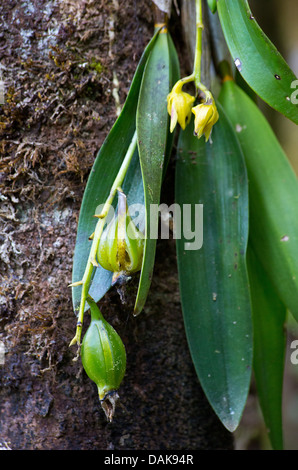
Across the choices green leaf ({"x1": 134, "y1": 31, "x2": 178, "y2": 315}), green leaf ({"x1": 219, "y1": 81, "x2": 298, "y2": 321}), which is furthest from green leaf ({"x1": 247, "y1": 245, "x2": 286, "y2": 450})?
green leaf ({"x1": 134, "y1": 31, "x2": 178, "y2": 315})

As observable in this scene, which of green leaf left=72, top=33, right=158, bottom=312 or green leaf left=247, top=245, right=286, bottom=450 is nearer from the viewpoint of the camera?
green leaf left=72, top=33, right=158, bottom=312

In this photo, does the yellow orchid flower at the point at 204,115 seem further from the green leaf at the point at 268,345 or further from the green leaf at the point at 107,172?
the green leaf at the point at 268,345

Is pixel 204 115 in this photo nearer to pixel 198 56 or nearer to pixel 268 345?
pixel 198 56

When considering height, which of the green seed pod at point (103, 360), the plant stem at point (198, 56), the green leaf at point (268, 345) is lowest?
the green leaf at point (268, 345)

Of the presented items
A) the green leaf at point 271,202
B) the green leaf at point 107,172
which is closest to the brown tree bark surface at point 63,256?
the green leaf at point 107,172

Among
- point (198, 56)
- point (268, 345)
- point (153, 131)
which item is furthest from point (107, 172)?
point (268, 345)

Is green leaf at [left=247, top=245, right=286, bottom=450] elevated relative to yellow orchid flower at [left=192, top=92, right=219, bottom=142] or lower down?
lower down

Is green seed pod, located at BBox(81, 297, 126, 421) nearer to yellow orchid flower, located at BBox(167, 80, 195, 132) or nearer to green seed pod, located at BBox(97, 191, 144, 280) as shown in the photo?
green seed pod, located at BBox(97, 191, 144, 280)
